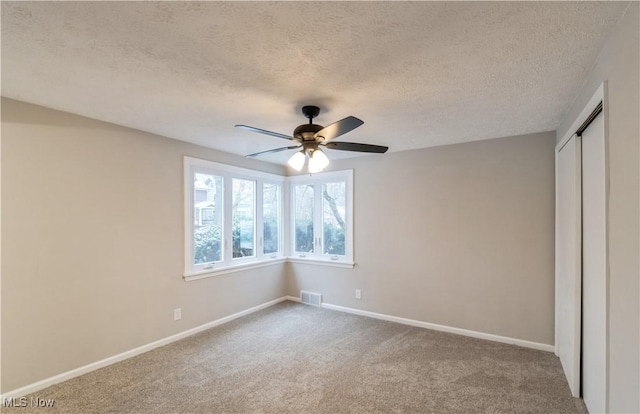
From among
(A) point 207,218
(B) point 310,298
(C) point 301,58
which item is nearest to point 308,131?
(C) point 301,58

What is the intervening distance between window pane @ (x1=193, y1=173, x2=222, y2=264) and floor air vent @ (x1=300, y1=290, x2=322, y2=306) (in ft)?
5.15

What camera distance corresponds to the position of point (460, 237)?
3760 mm

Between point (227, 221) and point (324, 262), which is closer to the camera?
point (227, 221)

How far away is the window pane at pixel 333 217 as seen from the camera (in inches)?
186

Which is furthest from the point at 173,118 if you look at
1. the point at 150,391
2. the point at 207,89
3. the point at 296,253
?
the point at 296,253

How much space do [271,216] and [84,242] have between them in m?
2.67

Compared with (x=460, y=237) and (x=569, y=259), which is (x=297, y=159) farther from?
(x=569, y=259)

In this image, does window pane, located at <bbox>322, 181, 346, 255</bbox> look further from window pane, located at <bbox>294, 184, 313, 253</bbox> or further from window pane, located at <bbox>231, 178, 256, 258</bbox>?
window pane, located at <bbox>231, 178, 256, 258</bbox>

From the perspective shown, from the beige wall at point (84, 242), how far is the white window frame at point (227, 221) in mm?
103

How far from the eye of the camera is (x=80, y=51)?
1.71 meters

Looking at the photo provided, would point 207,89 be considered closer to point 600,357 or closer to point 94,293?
point 94,293

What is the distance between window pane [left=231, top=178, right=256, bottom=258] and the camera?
4.41m

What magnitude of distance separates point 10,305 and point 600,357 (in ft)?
13.9

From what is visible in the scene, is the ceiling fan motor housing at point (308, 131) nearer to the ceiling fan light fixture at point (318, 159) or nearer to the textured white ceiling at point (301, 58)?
the ceiling fan light fixture at point (318, 159)
